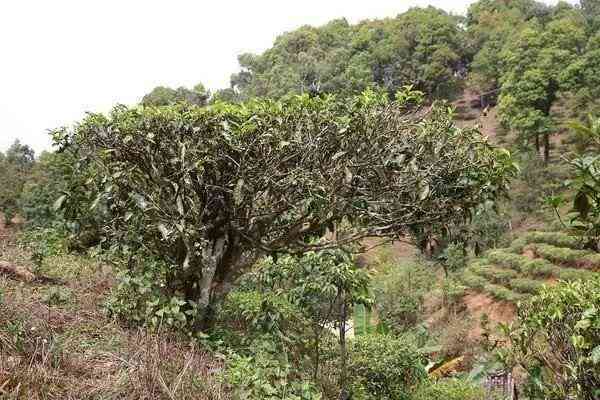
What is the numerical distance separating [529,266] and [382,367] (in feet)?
37.9

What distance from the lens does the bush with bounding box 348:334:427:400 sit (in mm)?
7954

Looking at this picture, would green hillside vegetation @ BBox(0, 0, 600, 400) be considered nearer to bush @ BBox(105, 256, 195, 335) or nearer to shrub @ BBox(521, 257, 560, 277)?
Result: bush @ BBox(105, 256, 195, 335)

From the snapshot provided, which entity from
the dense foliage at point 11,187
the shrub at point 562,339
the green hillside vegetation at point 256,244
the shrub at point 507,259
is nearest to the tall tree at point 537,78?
the shrub at point 507,259

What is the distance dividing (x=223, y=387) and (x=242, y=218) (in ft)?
5.98

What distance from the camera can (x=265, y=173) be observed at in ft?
16.9

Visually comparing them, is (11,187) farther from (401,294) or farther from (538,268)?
(538,268)

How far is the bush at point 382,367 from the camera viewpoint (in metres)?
7.95

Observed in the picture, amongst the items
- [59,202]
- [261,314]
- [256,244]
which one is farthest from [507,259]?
[59,202]

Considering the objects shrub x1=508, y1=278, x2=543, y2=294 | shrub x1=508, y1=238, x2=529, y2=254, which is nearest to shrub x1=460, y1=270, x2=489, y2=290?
shrub x1=508, y1=278, x2=543, y2=294

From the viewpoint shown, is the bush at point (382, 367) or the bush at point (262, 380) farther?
the bush at point (382, 367)

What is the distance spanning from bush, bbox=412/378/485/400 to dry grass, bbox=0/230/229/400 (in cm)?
484

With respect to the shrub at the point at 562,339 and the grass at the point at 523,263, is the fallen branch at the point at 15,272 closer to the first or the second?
the shrub at the point at 562,339

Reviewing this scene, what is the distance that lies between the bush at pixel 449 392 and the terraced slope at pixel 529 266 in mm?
6579

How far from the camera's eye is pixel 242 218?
A: 5.46 m
